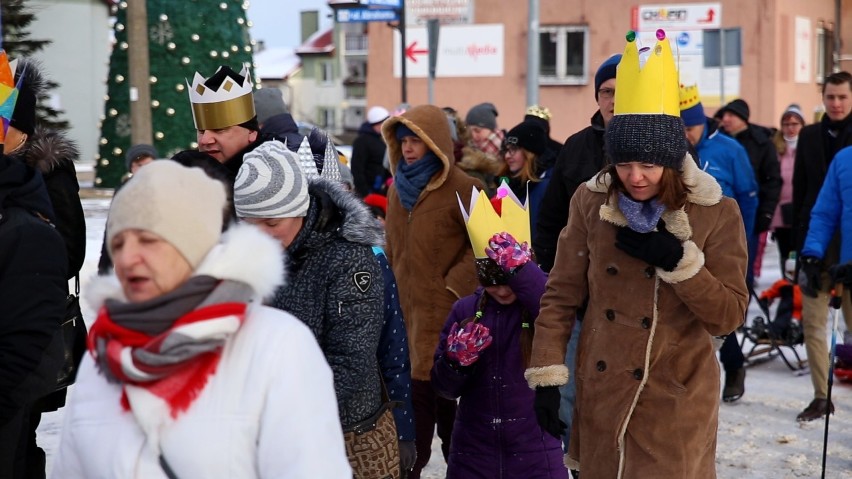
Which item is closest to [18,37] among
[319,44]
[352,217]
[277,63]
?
[352,217]

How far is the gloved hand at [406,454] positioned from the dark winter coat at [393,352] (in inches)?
3.0

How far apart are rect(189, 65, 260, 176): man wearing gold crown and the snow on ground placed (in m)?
2.32

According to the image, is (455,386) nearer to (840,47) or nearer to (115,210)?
(115,210)

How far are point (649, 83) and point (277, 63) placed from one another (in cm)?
7355

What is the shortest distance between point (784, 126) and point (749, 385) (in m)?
5.75

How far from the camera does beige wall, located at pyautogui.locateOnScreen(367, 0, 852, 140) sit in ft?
87.9

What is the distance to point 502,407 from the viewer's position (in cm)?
488

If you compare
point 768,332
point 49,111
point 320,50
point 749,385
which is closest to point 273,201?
point 749,385

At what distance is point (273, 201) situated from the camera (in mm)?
3711

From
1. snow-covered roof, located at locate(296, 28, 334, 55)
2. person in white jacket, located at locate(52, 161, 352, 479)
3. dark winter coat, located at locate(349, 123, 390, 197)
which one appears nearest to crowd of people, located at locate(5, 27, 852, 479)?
person in white jacket, located at locate(52, 161, 352, 479)

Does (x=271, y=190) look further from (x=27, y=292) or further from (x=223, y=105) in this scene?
(x=223, y=105)

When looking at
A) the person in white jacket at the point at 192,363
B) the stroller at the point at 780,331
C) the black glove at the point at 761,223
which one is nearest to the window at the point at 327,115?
the stroller at the point at 780,331

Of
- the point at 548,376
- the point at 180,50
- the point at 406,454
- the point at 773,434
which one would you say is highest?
the point at 180,50

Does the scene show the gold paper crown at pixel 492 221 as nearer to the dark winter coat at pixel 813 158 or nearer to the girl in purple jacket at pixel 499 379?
the girl in purple jacket at pixel 499 379
